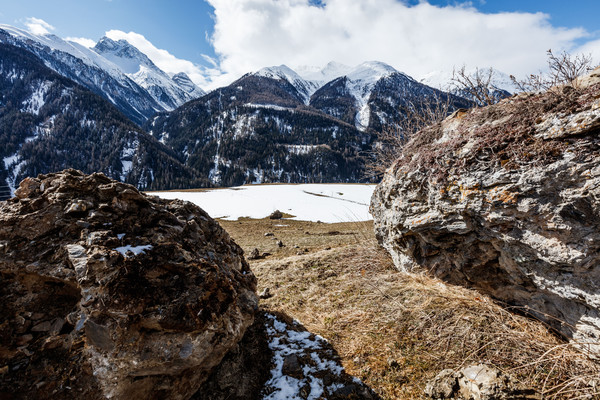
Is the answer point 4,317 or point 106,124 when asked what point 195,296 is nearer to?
point 4,317

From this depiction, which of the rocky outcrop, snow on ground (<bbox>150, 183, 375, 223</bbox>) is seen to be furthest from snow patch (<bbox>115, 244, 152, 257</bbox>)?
snow on ground (<bbox>150, 183, 375, 223</bbox>)

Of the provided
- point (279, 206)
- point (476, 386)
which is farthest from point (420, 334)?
point (279, 206)

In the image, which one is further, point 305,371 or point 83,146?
point 83,146

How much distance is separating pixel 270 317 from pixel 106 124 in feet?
794

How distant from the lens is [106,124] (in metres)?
190

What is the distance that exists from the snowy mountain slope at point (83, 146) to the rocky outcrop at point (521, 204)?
16760 cm

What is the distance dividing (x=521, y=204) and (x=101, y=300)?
21.6ft

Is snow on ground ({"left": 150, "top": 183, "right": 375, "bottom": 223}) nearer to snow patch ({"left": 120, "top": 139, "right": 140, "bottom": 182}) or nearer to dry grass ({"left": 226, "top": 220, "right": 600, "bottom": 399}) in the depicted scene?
dry grass ({"left": 226, "top": 220, "right": 600, "bottom": 399})

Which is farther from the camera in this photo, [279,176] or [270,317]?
[279,176]

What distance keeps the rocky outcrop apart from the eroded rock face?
4883 mm

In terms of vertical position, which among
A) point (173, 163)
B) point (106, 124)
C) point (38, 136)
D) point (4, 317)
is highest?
point (106, 124)

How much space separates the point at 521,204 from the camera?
4336 millimetres

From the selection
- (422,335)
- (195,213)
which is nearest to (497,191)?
(422,335)

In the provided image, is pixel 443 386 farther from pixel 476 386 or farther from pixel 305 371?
pixel 305 371
